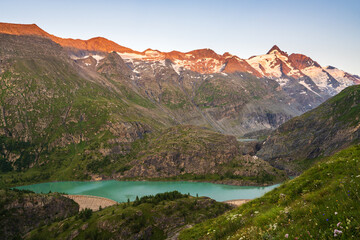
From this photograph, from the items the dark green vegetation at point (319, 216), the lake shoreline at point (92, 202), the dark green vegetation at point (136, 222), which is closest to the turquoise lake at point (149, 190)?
the lake shoreline at point (92, 202)

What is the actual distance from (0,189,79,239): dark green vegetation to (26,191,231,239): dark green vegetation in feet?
53.8

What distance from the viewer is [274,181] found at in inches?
7510

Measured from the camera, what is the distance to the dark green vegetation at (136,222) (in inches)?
2847

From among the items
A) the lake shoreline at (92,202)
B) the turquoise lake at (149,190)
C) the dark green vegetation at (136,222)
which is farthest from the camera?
the turquoise lake at (149,190)

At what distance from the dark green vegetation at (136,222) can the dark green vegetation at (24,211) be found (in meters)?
16.4

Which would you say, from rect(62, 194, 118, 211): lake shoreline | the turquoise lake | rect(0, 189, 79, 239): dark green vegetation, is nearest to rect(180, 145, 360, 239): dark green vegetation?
rect(0, 189, 79, 239): dark green vegetation

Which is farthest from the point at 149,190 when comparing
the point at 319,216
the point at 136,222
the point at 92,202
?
the point at 319,216

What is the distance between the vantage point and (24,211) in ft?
319

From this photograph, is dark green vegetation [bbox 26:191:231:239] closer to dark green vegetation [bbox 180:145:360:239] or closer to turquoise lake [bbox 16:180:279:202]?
dark green vegetation [bbox 180:145:360:239]

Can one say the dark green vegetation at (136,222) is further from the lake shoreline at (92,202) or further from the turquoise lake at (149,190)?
the turquoise lake at (149,190)

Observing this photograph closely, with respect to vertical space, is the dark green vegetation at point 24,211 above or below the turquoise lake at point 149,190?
above

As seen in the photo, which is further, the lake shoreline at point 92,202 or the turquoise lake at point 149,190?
the turquoise lake at point 149,190

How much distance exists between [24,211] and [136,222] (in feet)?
193

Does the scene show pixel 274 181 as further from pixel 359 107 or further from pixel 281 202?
pixel 281 202
